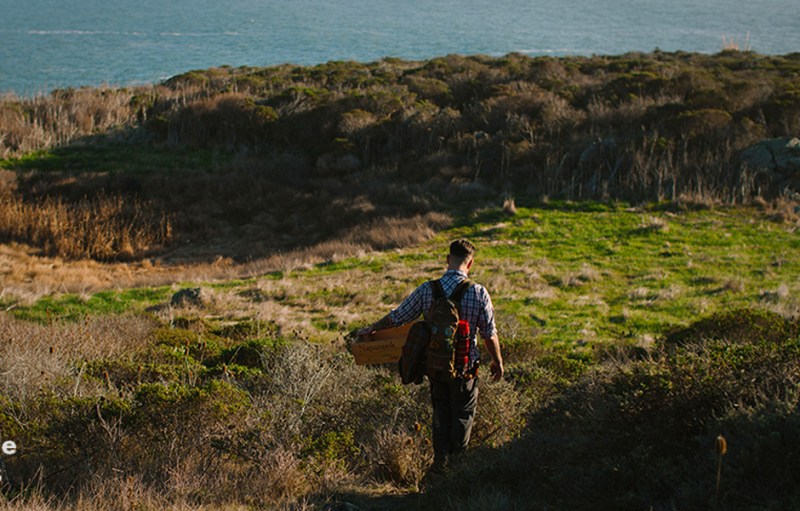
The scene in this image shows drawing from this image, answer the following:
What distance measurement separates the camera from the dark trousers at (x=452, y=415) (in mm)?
5723

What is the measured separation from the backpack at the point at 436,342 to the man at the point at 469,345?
3.6 inches

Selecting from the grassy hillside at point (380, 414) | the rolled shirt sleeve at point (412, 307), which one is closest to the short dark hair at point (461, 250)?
the rolled shirt sleeve at point (412, 307)

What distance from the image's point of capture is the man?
561cm

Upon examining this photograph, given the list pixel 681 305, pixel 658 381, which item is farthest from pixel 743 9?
pixel 658 381

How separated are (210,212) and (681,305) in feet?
53.0

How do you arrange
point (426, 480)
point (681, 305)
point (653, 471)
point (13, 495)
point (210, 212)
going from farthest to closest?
point (210, 212) < point (681, 305) < point (426, 480) < point (13, 495) < point (653, 471)

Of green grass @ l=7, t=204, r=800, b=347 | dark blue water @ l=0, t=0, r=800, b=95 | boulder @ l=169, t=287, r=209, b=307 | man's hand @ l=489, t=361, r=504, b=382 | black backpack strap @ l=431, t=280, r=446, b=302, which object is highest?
dark blue water @ l=0, t=0, r=800, b=95

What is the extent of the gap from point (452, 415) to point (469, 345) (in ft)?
2.23

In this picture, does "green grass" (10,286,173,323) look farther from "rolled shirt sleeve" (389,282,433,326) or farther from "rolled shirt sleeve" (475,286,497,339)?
"rolled shirt sleeve" (475,286,497,339)

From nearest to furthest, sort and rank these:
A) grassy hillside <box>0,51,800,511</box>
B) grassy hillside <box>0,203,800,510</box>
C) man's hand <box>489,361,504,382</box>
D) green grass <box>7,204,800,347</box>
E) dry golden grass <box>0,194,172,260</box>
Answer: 1. grassy hillside <box>0,203,800,510</box>
2. grassy hillside <box>0,51,800,511</box>
3. man's hand <box>489,361,504,382</box>
4. green grass <box>7,204,800,347</box>
5. dry golden grass <box>0,194,172,260</box>

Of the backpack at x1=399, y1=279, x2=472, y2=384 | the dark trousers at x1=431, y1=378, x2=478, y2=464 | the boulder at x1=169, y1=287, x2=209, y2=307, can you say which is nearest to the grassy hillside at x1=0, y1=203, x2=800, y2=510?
the dark trousers at x1=431, y1=378, x2=478, y2=464

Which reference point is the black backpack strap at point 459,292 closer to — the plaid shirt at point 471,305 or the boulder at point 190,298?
the plaid shirt at point 471,305

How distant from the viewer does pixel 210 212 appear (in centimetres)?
2428

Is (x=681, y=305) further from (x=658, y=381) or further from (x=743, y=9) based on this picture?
(x=743, y=9)
